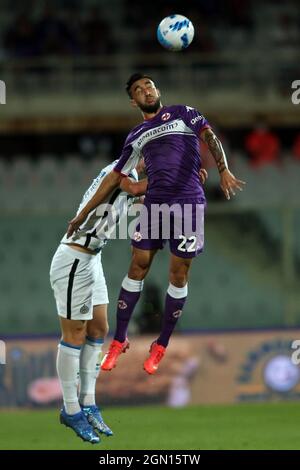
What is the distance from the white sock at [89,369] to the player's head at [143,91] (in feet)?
7.10

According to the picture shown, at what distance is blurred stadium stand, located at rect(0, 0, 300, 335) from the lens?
51.5 feet

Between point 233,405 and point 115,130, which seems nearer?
point 233,405

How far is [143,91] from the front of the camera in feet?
27.2

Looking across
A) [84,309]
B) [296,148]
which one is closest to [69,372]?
[84,309]

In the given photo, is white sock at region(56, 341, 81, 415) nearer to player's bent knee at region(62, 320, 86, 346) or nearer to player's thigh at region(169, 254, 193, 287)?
player's bent knee at region(62, 320, 86, 346)

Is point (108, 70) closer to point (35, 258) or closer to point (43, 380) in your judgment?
point (35, 258)

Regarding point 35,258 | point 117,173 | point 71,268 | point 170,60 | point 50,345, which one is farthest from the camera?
point 170,60

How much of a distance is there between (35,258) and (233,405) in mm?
3451

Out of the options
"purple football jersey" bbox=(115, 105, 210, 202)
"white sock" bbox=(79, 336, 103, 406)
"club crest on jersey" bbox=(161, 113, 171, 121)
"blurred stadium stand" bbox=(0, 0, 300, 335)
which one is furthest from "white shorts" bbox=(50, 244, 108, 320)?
"blurred stadium stand" bbox=(0, 0, 300, 335)

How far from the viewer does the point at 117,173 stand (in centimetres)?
841

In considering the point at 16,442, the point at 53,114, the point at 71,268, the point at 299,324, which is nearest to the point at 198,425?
the point at 16,442

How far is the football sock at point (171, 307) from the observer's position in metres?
8.67

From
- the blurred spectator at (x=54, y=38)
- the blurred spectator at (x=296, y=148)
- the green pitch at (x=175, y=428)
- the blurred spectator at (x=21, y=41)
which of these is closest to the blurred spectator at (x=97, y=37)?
the blurred spectator at (x=54, y=38)

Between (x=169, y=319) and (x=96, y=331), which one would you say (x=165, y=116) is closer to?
(x=169, y=319)
